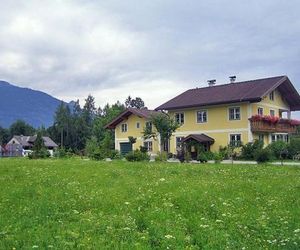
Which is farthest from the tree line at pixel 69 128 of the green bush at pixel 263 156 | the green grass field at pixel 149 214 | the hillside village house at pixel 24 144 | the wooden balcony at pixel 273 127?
the green grass field at pixel 149 214

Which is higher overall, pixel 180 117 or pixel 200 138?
pixel 180 117

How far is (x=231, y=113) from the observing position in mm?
48625

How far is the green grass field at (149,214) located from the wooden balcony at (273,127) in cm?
3303

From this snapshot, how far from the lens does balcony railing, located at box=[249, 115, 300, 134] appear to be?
4653 centimetres

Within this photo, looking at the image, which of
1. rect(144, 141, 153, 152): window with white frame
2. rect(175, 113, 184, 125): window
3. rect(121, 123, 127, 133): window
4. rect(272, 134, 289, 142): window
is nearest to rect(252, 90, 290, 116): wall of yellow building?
rect(272, 134, 289, 142): window

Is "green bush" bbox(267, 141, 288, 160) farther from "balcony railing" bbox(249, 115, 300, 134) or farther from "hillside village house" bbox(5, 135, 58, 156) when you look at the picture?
"hillside village house" bbox(5, 135, 58, 156)

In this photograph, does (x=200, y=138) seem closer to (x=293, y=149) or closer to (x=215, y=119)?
(x=215, y=119)

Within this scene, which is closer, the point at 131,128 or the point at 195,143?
the point at 195,143

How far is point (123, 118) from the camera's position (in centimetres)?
5903

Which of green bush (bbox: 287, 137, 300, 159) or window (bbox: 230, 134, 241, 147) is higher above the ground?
window (bbox: 230, 134, 241, 147)

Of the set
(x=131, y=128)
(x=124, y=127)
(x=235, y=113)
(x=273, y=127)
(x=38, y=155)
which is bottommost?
(x=38, y=155)

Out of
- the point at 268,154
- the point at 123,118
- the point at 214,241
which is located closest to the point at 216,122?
the point at 123,118

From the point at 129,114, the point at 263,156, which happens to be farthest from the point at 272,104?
the point at 263,156

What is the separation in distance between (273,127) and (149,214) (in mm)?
43374
